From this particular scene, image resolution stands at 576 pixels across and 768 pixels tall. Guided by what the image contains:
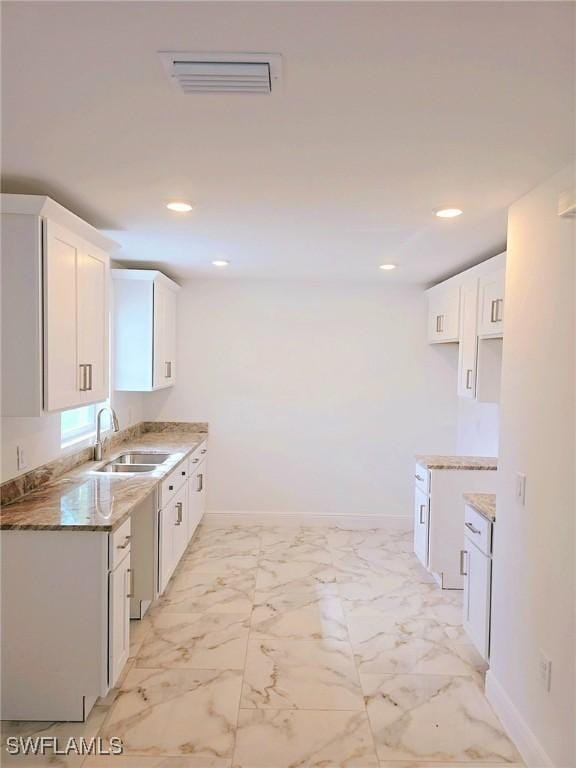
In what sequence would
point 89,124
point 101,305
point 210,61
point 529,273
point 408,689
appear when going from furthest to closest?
point 101,305
point 408,689
point 529,273
point 89,124
point 210,61

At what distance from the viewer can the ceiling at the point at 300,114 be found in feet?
3.98

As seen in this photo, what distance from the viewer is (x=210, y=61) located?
137 centimetres

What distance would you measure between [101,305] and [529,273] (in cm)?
235

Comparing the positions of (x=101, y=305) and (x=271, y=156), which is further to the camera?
Result: (x=101, y=305)

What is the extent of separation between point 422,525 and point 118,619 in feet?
8.00

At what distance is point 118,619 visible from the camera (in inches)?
98.3

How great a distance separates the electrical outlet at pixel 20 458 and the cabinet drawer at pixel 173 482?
865mm

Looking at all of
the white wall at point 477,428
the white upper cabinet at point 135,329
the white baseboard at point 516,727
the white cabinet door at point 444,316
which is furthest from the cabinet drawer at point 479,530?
the white upper cabinet at point 135,329

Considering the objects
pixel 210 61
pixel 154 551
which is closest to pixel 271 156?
pixel 210 61

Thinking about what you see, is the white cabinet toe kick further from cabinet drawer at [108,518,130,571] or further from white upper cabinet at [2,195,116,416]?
white upper cabinet at [2,195,116,416]

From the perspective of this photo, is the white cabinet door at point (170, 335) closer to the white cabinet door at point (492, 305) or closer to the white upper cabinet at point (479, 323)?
the white upper cabinet at point (479, 323)

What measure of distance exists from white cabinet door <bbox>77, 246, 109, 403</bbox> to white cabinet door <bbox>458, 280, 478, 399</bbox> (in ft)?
8.30

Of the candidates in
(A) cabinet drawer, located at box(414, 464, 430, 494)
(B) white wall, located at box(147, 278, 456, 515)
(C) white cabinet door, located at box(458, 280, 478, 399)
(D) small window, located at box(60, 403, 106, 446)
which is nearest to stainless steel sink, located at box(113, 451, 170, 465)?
(D) small window, located at box(60, 403, 106, 446)

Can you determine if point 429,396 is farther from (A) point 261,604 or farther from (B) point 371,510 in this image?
(A) point 261,604
